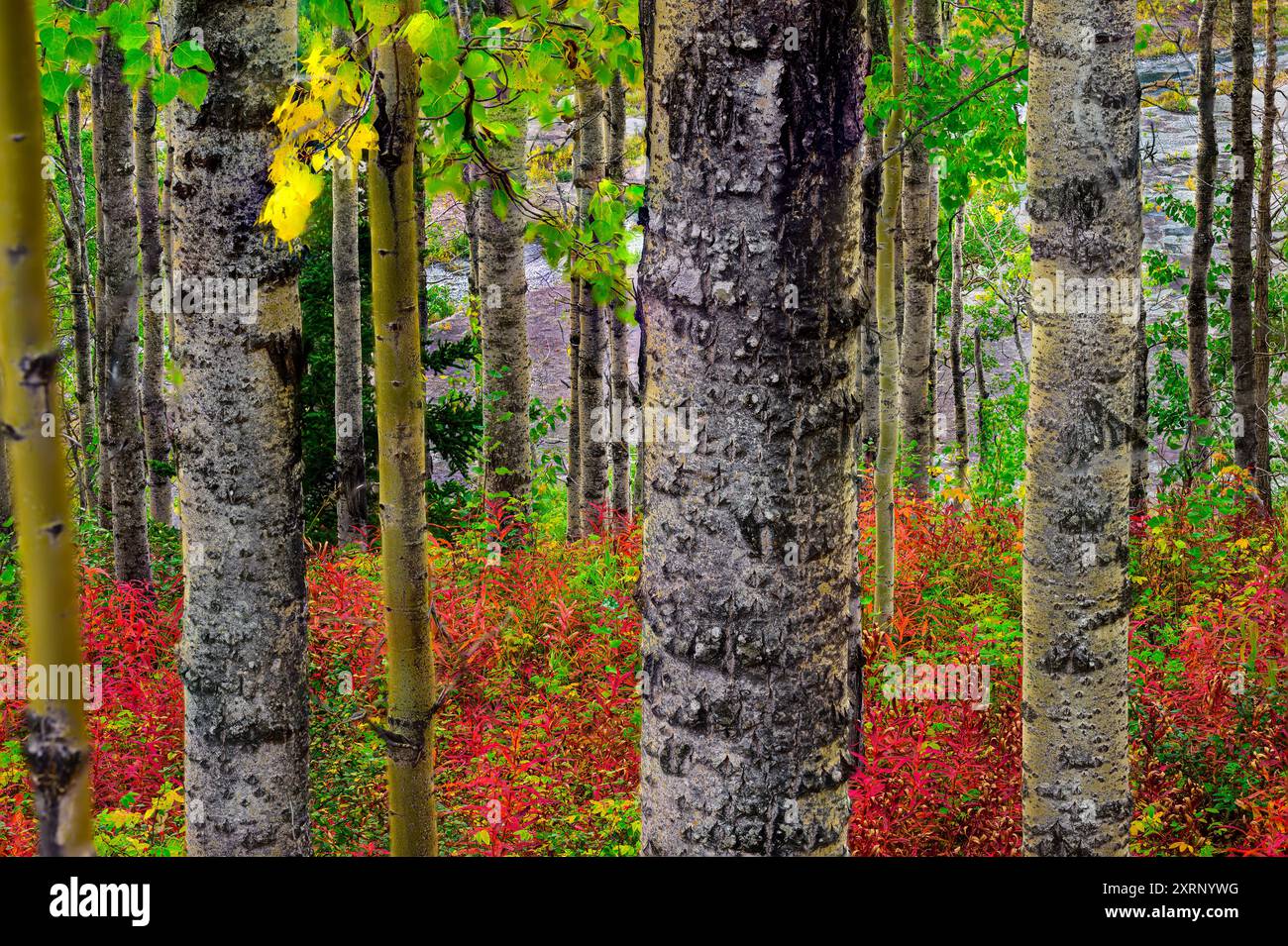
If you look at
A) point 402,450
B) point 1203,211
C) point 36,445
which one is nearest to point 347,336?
point 402,450

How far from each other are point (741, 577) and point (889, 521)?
617cm

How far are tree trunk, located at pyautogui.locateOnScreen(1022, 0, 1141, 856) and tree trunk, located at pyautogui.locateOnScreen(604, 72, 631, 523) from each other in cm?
528

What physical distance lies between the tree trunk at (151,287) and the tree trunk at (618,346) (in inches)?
154

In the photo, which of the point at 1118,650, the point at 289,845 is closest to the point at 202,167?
the point at 289,845

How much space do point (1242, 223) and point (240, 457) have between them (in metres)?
9.23

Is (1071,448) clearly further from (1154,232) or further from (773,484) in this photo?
(1154,232)

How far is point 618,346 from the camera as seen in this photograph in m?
11.3

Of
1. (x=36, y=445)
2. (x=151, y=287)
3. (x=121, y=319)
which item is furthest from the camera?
(x=151, y=287)

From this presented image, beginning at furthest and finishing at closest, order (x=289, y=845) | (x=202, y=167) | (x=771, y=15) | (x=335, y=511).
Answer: (x=335, y=511), (x=289, y=845), (x=202, y=167), (x=771, y=15)

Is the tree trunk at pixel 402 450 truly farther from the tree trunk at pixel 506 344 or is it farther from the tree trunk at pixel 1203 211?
the tree trunk at pixel 1203 211

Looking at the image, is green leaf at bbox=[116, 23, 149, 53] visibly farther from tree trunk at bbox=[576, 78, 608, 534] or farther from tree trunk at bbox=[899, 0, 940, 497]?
tree trunk at bbox=[899, 0, 940, 497]

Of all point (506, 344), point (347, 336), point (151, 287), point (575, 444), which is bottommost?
point (575, 444)

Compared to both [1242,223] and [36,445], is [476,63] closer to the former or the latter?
[36,445]
